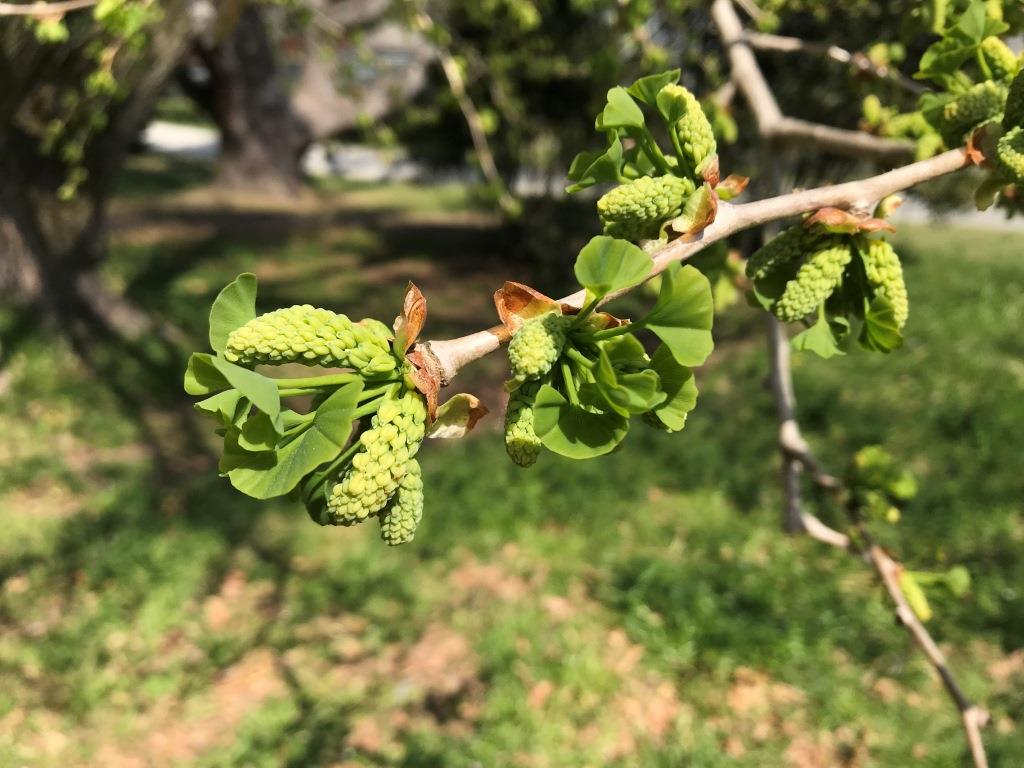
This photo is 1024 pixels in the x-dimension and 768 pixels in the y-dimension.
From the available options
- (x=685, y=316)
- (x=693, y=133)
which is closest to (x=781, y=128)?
(x=693, y=133)

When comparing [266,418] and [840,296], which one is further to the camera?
[840,296]

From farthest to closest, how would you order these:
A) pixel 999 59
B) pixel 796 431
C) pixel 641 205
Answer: pixel 796 431 < pixel 999 59 < pixel 641 205

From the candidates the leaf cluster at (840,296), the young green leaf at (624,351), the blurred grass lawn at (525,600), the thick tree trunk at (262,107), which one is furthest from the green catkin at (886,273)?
the thick tree trunk at (262,107)

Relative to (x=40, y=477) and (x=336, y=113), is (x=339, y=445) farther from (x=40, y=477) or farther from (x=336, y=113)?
(x=336, y=113)

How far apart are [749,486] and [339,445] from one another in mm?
3816

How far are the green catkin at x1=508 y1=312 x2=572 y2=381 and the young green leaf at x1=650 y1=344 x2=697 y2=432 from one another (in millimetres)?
A: 98

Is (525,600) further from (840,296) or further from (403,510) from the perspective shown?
(403,510)

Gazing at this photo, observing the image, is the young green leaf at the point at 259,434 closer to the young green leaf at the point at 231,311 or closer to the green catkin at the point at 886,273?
the young green leaf at the point at 231,311

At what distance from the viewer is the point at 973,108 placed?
3.35 feet

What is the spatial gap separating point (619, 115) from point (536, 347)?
309mm

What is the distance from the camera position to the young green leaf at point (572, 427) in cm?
74

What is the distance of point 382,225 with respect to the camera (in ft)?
39.4

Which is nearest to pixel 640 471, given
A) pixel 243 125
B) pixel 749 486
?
pixel 749 486

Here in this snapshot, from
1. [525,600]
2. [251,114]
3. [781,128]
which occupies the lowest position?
[251,114]
